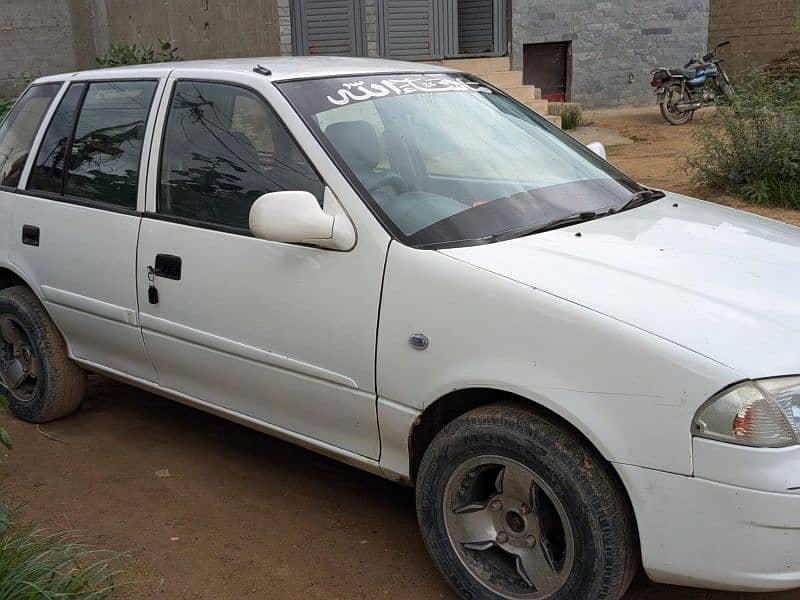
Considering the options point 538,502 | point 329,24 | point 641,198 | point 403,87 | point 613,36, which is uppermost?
point 329,24

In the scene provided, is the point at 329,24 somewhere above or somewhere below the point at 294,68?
above

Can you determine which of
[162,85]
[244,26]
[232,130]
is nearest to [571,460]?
[232,130]

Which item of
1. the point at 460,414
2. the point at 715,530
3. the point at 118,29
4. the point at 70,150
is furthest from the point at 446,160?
the point at 118,29

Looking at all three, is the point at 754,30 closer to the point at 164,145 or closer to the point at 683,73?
the point at 683,73

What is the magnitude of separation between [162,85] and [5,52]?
1286 cm

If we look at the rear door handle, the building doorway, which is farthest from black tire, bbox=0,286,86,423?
the building doorway

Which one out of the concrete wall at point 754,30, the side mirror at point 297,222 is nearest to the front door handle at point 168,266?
the side mirror at point 297,222

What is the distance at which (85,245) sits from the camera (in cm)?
419

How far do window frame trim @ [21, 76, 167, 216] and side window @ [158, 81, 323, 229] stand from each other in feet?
0.32

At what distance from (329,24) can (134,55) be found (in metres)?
2.85

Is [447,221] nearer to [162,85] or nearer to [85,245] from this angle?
[162,85]

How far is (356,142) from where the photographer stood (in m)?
3.51

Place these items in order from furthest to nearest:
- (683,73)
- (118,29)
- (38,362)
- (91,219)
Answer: (683,73) → (118,29) → (38,362) → (91,219)

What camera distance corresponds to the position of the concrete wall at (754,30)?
18.4 metres
